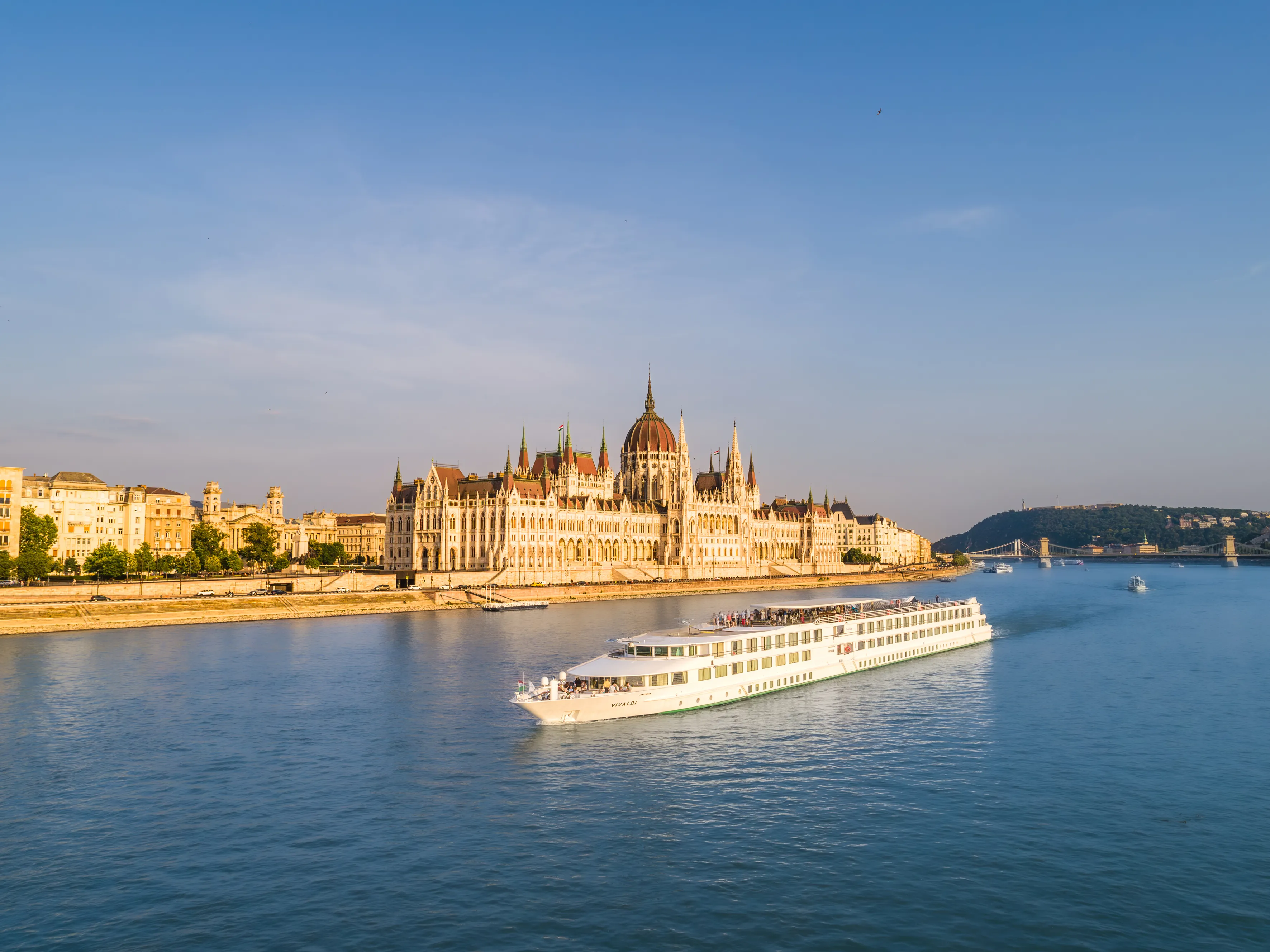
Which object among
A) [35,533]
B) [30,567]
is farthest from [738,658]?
[35,533]

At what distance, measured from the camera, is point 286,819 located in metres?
32.8

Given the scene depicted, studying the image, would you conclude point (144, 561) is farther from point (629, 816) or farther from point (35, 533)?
point (629, 816)

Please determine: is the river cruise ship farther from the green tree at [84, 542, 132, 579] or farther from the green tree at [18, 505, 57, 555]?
the green tree at [18, 505, 57, 555]

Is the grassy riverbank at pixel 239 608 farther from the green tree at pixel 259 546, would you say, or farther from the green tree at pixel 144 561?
the green tree at pixel 259 546

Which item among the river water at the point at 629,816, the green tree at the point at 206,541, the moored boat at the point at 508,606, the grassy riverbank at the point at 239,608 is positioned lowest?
the river water at the point at 629,816

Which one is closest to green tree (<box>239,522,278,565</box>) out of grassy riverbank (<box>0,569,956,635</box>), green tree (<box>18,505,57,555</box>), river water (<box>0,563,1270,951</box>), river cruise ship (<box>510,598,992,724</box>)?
green tree (<box>18,505,57,555</box>)

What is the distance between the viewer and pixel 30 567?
105938 mm

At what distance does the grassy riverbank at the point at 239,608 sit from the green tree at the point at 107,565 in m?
21.6

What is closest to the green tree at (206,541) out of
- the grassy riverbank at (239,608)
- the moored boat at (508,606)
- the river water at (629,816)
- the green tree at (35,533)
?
the green tree at (35,533)

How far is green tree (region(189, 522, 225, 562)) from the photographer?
148 metres

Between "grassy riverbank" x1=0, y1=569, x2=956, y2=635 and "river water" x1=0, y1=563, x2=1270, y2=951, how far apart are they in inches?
1299

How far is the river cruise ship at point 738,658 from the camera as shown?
163ft

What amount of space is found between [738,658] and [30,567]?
297 feet

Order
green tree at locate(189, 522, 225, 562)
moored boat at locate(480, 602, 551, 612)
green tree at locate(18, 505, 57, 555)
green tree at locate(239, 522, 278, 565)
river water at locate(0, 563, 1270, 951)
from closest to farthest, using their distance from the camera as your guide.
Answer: river water at locate(0, 563, 1270, 951)
green tree at locate(18, 505, 57, 555)
moored boat at locate(480, 602, 551, 612)
green tree at locate(189, 522, 225, 562)
green tree at locate(239, 522, 278, 565)
